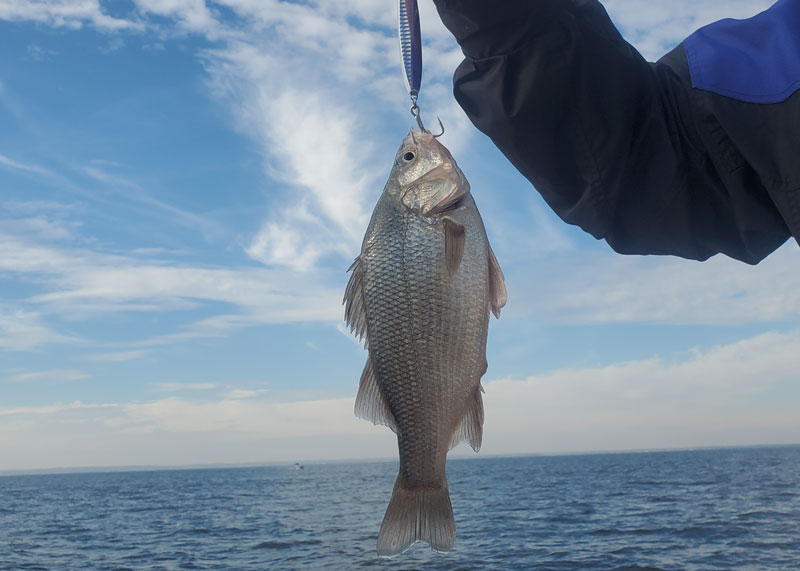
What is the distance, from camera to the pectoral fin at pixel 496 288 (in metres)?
2.37

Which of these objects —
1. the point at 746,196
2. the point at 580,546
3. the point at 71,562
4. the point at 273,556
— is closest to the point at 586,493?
the point at 580,546

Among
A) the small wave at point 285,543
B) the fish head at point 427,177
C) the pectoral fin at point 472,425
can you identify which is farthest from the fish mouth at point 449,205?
the small wave at point 285,543

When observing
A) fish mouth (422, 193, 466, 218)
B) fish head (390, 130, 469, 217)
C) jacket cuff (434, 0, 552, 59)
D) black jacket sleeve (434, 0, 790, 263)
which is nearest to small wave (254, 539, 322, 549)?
Answer: fish head (390, 130, 469, 217)

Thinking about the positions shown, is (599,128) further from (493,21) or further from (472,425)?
(472,425)

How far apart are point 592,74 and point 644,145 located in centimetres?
40

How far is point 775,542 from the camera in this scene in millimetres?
20281

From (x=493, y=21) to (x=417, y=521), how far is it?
178cm

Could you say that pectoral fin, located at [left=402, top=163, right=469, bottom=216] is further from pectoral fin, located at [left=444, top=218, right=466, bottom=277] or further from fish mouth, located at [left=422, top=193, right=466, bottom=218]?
pectoral fin, located at [left=444, top=218, right=466, bottom=277]

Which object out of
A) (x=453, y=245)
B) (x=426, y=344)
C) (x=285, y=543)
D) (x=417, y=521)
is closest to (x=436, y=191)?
(x=453, y=245)

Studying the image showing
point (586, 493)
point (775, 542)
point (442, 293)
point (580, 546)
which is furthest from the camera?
point (586, 493)

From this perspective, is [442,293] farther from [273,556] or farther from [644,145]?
[273,556]

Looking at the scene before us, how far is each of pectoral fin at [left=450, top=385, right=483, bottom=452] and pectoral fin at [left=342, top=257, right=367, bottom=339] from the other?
50 cm

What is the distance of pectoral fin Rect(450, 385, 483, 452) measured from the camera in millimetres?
2350

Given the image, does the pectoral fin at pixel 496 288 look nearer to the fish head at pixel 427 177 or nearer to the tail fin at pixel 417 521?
the fish head at pixel 427 177
